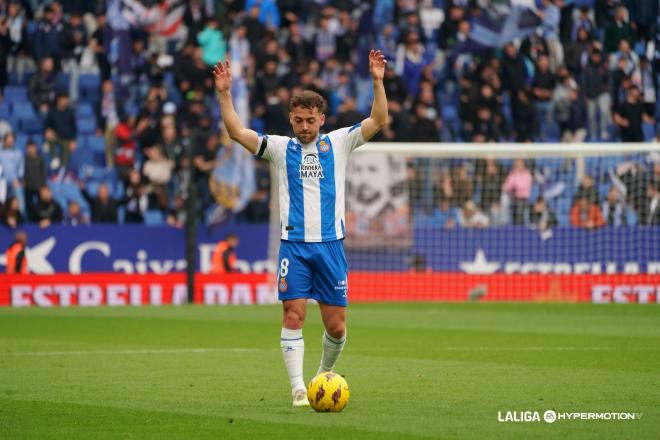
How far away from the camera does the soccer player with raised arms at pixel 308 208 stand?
9383 millimetres

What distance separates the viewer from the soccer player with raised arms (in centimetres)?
938

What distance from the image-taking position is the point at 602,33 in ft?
96.9

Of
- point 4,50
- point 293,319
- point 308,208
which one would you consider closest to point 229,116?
point 308,208

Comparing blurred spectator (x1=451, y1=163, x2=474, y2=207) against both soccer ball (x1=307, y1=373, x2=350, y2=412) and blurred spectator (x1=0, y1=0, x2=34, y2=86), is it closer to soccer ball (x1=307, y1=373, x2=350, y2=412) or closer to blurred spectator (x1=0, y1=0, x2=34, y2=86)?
blurred spectator (x1=0, y1=0, x2=34, y2=86)

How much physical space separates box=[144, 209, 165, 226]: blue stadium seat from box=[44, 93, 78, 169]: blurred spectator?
194 centimetres

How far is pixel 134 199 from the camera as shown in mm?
25328

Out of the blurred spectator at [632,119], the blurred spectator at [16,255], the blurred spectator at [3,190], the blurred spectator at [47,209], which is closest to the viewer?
the blurred spectator at [16,255]

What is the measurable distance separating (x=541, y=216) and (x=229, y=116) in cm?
1620

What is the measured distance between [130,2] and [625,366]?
1912 centimetres

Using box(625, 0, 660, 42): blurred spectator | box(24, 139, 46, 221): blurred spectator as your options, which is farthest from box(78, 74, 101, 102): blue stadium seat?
box(625, 0, 660, 42): blurred spectator

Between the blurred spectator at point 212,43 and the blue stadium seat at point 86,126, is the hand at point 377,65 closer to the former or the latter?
the blue stadium seat at point 86,126

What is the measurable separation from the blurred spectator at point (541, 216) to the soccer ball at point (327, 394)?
16302 mm

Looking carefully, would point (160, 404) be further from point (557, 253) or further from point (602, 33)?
point (602, 33)

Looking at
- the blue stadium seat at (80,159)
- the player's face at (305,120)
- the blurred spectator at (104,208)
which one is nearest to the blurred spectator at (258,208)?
the blurred spectator at (104,208)
